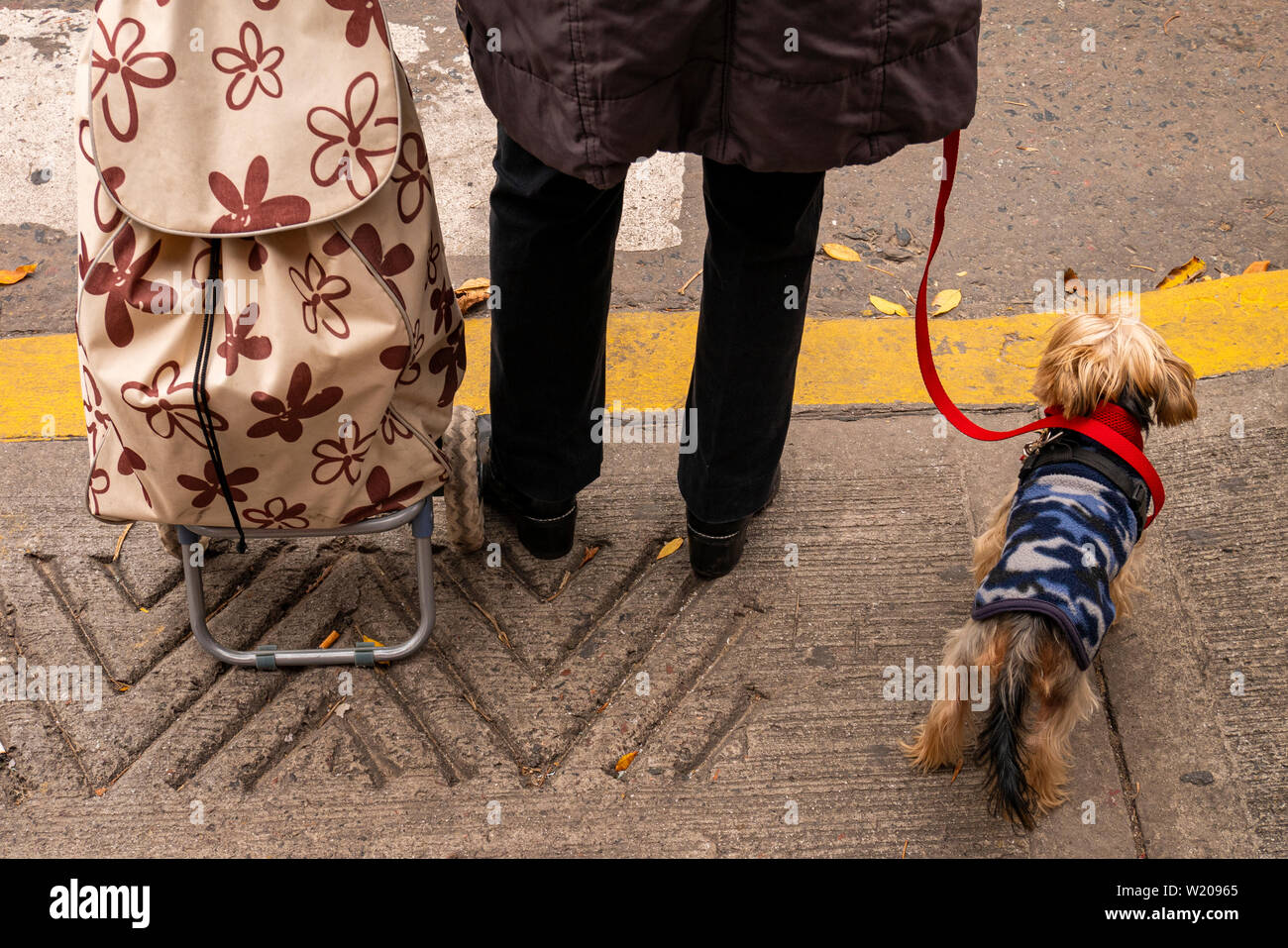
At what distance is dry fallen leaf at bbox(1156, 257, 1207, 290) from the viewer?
3125mm

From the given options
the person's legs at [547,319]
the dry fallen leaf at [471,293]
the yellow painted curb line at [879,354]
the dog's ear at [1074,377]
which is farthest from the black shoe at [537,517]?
the dog's ear at [1074,377]

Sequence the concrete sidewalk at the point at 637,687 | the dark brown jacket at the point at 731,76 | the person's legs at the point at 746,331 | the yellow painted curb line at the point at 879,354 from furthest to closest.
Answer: the yellow painted curb line at the point at 879,354 → the concrete sidewalk at the point at 637,687 → the person's legs at the point at 746,331 → the dark brown jacket at the point at 731,76

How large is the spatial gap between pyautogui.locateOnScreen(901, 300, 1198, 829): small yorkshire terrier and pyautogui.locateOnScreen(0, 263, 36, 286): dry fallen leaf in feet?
8.92

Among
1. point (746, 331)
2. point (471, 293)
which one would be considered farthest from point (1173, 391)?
point (471, 293)

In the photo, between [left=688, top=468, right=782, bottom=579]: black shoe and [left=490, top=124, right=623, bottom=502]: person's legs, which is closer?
[left=490, top=124, right=623, bottom=502]: person's legs

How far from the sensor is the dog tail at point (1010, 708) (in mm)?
1846

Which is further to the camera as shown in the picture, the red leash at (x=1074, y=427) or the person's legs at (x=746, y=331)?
the red leash at (x=1074, y=427)

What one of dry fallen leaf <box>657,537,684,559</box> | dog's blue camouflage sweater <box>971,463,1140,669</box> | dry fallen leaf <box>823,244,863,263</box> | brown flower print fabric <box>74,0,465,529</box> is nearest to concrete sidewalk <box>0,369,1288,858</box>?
dry fallen leaf <box>657,537,684,559</box>

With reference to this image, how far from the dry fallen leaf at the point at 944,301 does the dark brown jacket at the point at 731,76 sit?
1528 mm

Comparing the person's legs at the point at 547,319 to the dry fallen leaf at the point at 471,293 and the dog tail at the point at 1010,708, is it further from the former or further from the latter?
the dog tail at the point at 1010,708

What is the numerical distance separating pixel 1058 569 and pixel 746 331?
27.5 inches

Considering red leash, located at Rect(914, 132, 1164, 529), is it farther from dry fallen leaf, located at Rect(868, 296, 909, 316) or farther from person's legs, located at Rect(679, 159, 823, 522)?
dry fallen leaf, located at Rect(868, 296, 909, 316)

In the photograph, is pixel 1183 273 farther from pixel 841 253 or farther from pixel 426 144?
pixel 426 144

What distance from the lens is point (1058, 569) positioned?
186 cm
